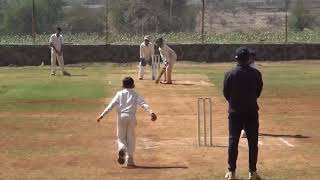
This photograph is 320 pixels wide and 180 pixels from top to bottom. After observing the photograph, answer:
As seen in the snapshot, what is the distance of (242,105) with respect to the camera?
11203 mm

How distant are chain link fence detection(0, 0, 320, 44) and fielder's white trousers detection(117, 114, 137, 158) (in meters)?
30.3

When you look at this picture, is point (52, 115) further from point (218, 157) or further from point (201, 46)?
point (201, 46)

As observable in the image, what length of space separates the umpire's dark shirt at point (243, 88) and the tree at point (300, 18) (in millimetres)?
52645

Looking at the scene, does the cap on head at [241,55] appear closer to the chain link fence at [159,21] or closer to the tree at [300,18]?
the chain link fence at [159,21]

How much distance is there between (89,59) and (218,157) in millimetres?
28097

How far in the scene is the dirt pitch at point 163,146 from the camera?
1190 cm

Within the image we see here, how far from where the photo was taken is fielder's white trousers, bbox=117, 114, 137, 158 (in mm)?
12234

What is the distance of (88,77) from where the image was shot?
31094 mm

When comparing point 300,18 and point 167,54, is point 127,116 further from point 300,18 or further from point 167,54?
point 300,18

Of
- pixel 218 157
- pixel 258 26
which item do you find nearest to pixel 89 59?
pixel 218 157

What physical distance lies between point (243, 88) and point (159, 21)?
43.1m

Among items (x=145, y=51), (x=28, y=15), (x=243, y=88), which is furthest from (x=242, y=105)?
(x=28, y=15)

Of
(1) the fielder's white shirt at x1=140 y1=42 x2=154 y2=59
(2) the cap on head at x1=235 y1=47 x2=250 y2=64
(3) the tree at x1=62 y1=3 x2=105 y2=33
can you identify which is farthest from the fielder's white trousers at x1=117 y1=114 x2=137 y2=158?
(3) the tree at x1=62 y1=3 x2=105 y2=33

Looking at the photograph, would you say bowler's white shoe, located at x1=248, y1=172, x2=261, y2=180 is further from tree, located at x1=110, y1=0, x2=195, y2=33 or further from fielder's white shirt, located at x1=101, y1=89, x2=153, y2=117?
tree, located at x1=110, y1=0, x2=195, y2=33
